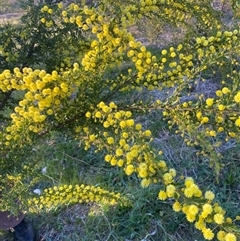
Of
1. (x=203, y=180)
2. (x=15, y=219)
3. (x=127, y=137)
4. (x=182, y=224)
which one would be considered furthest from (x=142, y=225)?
(x=127, y=137)

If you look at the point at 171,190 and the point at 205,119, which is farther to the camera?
the point at 205,119

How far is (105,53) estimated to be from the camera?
4.66 feet

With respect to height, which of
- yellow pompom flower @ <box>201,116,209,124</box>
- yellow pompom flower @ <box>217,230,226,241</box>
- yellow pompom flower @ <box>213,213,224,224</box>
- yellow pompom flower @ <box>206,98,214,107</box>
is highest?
yellow pompom flower @ <box>206,98,214,107</box>

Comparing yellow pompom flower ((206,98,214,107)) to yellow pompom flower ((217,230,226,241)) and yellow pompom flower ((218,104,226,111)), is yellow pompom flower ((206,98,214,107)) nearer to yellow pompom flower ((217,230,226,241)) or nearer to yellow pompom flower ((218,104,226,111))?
yellow pompom flower ((218,104,226,111))

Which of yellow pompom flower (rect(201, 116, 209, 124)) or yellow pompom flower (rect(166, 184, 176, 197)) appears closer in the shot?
yellow pompom flower (rect(166, 184, 176, 197))

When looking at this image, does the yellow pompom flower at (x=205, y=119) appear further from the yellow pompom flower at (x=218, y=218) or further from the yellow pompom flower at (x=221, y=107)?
the yellow pompom flower at (x=218, y=218)

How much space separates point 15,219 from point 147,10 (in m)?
1.43

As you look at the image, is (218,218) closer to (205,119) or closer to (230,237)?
(230,237)

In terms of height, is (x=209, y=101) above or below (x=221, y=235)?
above

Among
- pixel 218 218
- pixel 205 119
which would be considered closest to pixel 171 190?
pixel 218 218

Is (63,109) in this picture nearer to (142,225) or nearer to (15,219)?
(15,219)

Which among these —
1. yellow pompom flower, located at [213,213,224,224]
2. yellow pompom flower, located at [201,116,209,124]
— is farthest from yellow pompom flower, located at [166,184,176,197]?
yellow pompom flower, located at [201,116,209,124]

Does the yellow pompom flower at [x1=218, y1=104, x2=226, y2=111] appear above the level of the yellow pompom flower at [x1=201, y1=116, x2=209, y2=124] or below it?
above

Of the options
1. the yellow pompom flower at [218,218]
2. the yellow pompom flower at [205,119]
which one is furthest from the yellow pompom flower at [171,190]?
the yellow pompom flower at [205,119]
